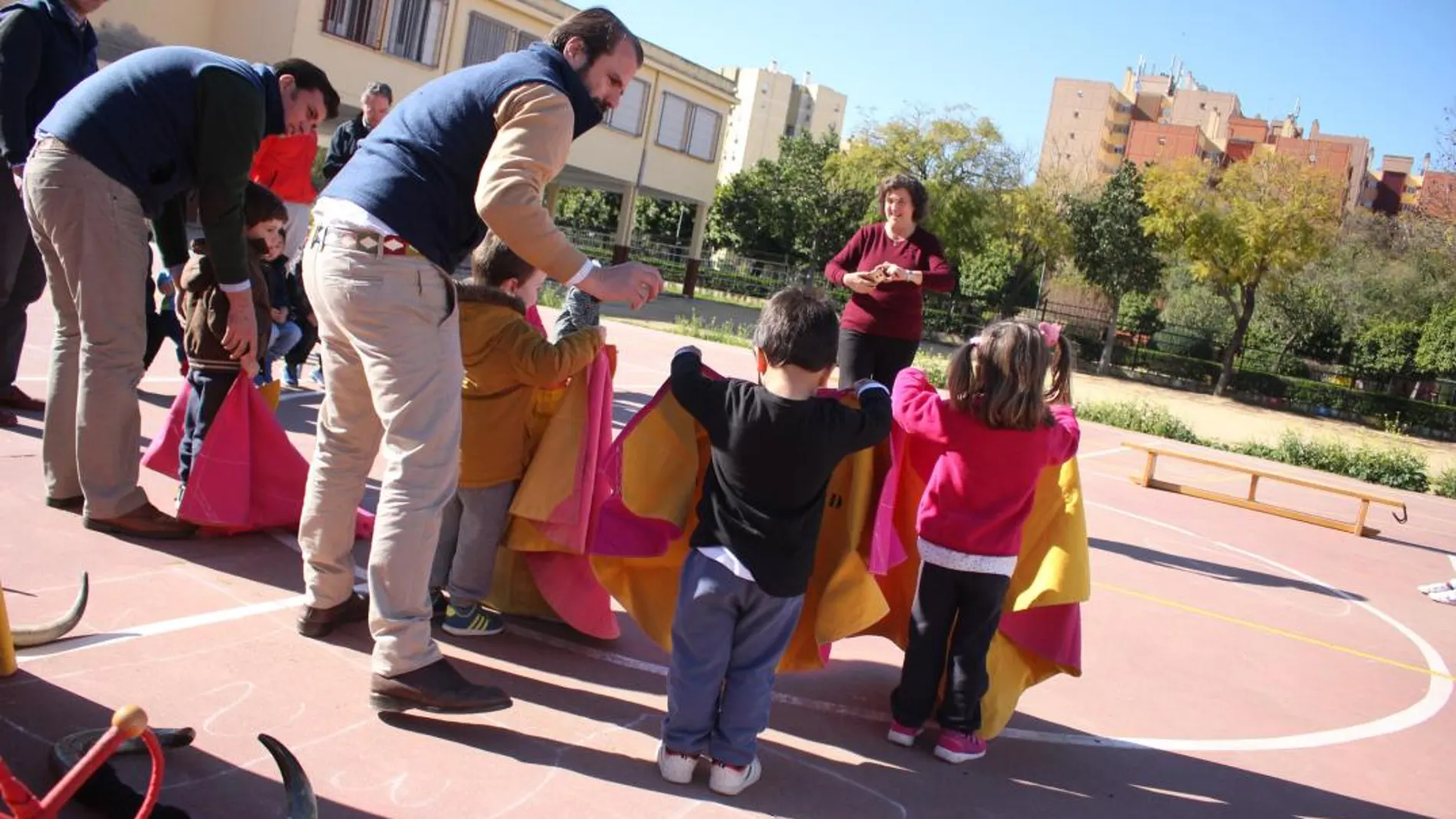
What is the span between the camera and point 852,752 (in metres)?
3.77

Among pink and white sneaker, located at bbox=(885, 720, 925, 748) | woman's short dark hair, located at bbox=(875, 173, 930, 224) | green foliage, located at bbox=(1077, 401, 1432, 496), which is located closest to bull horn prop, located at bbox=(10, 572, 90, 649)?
pink and white sneaker, located at bbox=(885, 720, 925, 748)

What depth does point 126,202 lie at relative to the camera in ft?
13.7

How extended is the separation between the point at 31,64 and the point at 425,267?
2907 millimetres

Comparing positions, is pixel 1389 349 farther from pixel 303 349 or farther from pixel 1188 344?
pixel 303 349

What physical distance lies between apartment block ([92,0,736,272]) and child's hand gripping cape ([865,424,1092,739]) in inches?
775

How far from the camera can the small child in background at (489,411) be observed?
4.03 m

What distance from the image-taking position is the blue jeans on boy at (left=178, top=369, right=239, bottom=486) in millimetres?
4770

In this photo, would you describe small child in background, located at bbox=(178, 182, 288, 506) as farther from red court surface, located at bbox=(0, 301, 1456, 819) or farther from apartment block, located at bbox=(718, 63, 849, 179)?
apartment block, located at bbox=(718, 63, 849, 179)

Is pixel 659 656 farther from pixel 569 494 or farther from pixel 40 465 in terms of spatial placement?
pixel 40 465

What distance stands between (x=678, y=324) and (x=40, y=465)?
17.7 metres

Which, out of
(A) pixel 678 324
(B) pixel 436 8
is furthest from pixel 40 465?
(B) pixel 436 8

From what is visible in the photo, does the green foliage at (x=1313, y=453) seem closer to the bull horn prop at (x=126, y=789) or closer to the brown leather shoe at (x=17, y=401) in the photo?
the brown leather shoe at (x=17, y=401)

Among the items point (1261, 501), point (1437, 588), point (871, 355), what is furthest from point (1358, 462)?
point (871, 355)

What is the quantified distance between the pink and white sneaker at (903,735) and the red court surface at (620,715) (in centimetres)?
5
